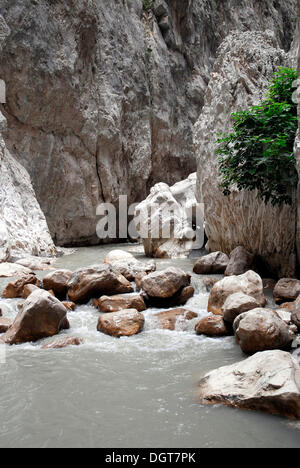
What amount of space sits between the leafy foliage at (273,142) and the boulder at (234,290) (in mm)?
1752

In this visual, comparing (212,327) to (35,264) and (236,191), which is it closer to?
(236,191)

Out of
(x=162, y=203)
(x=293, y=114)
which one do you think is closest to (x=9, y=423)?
(x=293, y=114)

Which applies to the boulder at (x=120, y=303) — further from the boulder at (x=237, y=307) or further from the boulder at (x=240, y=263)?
the boulder at (x=240, y=263)

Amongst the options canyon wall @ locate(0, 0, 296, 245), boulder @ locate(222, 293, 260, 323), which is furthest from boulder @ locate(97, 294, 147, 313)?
canyon wall @ locate(0, 0, 296, 245)

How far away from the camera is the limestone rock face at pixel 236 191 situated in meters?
7.26

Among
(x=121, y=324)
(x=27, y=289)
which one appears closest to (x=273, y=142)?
(x=121, y=324)

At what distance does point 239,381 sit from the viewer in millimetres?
3092

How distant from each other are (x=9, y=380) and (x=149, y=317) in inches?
94.3

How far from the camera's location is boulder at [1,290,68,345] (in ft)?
15.0

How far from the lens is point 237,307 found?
470 cm

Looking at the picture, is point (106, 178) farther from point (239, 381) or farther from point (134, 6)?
point (239, 381)

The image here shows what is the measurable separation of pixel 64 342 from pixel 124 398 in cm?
158

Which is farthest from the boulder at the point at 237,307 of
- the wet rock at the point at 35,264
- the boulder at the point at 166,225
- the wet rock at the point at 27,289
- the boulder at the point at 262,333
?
the boulder at the point at 166,225

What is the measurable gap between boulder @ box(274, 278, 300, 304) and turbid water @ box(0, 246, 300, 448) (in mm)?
1792
